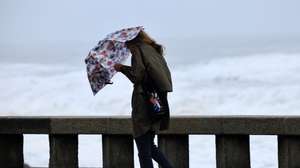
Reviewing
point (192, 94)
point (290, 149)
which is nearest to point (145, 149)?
point (290, 149)

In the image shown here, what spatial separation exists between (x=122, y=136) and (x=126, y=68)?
1.06 m

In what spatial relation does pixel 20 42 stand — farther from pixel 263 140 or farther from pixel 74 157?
pixel 74 157

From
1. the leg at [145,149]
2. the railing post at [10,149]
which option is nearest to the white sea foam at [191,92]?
the railing post at [10,149]

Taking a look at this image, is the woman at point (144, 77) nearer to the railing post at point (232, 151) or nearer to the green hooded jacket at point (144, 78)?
the green hooded jacket at point (144, 78)

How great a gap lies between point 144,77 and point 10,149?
188cm

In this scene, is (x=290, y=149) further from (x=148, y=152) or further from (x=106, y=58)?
(x=106, y=58)

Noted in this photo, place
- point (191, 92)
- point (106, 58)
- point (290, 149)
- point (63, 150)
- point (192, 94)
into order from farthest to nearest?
point (191, 92) < point (192, 94) < point (63, 150) < point (290, 149) < point (106, 58)

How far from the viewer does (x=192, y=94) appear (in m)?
27.8

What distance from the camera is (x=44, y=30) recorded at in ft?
274

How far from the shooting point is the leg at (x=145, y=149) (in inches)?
247

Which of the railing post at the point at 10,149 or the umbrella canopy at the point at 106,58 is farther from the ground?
the umbrella canopy at the point at 106,58

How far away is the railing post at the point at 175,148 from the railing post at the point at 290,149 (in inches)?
28.8

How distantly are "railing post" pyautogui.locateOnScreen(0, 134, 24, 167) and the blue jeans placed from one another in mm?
1518

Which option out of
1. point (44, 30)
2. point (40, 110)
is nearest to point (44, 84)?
point (40, 110)
